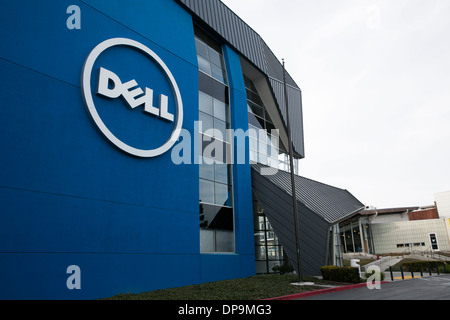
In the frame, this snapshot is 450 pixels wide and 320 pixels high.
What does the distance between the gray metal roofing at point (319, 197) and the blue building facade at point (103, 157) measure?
4243 millimetres

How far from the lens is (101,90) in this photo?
513 inches

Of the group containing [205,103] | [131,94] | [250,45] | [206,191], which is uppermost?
[250,45]

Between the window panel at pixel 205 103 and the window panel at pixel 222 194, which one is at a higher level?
the window panel at pixel 205 103

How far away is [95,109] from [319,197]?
589 inches

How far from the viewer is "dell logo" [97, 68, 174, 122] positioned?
1323 cm

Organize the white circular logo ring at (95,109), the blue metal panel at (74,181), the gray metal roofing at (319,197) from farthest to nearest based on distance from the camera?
1. the gray metal roofing at (319,197)
2. the white circular logo ring at (95,109)
3. the blue metal panel at (74,181)

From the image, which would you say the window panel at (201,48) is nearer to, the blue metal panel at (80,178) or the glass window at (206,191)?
the blue metal panel at (80,178)

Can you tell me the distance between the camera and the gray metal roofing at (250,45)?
20.9 metres

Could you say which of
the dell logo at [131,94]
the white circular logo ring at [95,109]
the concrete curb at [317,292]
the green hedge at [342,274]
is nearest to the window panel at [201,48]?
the white circular logo ring at [95,109]

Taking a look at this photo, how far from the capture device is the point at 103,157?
12.8 metres

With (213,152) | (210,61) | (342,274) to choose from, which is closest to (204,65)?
(210,61)

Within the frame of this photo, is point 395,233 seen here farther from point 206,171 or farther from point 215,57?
point 206,171
